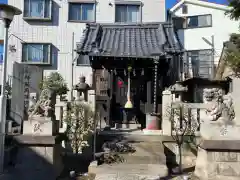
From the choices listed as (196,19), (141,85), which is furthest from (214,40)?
(141,85)

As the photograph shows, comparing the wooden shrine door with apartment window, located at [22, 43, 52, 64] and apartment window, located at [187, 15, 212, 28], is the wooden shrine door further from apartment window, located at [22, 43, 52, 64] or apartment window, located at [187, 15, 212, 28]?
apartment window, located at [187, 15, 212, 28]

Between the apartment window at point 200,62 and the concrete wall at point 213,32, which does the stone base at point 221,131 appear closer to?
the apartment window at point 200,62

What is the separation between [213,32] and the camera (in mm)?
21375

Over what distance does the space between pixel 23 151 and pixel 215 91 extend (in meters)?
5.38

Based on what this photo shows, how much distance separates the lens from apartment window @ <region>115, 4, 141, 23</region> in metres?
18.5

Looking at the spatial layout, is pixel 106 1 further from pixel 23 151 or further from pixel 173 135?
pixel 23 151

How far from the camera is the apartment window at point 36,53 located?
18.2 metres

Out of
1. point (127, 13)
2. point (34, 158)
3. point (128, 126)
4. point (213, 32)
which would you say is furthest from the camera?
point (213, 32)

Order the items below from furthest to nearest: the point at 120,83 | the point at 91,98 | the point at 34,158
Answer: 1. the point at 120,83
2. the point at 91,98
3. the point at 34,158

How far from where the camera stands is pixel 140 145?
8.44m

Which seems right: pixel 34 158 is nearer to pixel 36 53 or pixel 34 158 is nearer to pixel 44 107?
pixel 44 107

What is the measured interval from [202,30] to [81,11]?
10.7m

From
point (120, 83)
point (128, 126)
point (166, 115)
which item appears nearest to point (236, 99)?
point (166, 115)

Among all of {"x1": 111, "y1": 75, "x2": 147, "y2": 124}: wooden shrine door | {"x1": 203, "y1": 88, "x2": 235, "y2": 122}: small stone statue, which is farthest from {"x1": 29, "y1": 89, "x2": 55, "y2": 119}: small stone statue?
{"x1": 111, "y1": 75, "x2": 147, "y2": 124}: wooden shrine door
